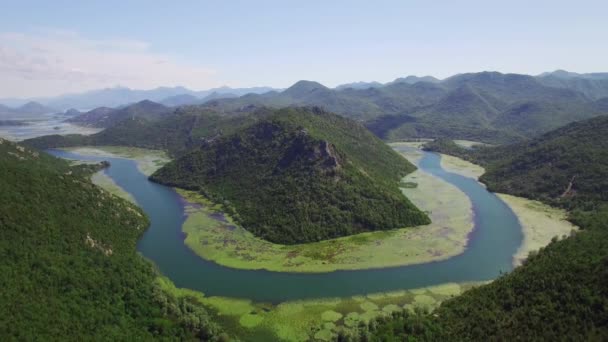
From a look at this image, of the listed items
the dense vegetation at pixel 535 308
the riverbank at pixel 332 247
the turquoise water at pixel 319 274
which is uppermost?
the dense vegetation at pixel 535 308

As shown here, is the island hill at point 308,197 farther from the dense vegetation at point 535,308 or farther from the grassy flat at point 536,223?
the dense vegetation at point 535,308

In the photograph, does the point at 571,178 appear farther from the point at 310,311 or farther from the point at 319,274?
the point at 310,311

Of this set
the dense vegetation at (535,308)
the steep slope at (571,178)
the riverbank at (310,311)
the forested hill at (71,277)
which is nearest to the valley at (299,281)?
the riverbank at (310,311)

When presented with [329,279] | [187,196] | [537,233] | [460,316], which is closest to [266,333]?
[329,279]

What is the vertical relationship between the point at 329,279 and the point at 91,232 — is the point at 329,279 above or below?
below

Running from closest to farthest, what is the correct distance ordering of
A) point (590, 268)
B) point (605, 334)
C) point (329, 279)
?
point (605, 334) → point (590, 268) → point (329, 279)

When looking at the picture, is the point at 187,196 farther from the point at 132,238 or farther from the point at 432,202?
the point at 432,202

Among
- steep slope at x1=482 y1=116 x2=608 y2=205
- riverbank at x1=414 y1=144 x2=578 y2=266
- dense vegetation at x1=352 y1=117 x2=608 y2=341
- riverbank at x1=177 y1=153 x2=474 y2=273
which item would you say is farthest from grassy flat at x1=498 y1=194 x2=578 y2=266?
dense vegetation at x1=352 y1=117 x2=608 y2=341

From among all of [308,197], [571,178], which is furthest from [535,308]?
[571,178]
